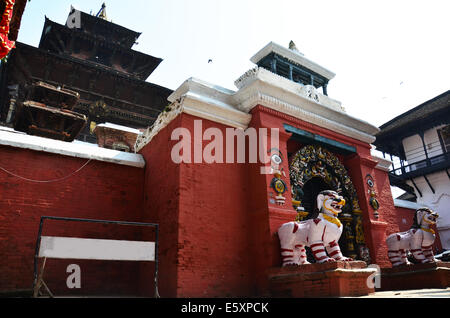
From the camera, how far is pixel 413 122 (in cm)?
1953

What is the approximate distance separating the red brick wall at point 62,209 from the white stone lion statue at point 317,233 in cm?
308

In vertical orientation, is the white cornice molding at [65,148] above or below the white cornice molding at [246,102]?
below

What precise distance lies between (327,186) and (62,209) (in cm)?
598

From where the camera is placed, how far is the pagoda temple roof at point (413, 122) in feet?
60.8

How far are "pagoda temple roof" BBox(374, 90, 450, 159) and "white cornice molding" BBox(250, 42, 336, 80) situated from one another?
10.5m

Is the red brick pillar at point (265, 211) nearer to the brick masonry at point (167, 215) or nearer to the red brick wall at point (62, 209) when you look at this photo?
the brick masonry at point (167, 215)

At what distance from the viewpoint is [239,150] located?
7684 millimetres

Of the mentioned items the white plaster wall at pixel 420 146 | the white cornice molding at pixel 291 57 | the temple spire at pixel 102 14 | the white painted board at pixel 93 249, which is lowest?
the white painted board at pixel 93 249

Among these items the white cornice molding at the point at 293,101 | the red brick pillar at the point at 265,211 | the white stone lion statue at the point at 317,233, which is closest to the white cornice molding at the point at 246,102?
the white cornice molding at the point at 293,101

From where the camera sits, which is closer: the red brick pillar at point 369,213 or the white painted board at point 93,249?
the white painted board at point 93,249

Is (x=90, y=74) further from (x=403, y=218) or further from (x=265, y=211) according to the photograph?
(x=403, y=218)

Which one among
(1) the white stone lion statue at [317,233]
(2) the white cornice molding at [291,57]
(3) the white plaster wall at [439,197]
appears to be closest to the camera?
(1) the white stone lion statue at [317,233]

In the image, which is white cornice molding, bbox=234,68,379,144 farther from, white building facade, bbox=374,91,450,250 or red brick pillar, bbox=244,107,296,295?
white building facade, bbox=374,91,450,250
